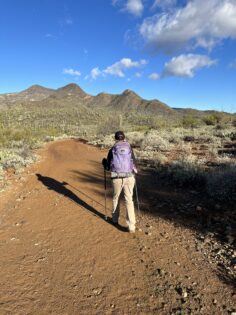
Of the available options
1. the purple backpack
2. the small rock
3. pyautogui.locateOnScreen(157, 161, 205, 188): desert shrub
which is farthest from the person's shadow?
pyautogui.locateOnScreen(157, 161, 205, 188): desert shrub

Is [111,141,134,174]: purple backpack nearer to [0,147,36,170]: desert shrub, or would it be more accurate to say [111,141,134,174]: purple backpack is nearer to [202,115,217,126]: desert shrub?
[0,147,36,170]: desert shrub

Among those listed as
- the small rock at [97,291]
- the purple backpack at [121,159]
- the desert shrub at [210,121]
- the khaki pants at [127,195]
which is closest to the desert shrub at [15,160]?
the khaki pants at [127,195]

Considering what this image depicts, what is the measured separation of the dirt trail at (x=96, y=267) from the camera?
418 cm

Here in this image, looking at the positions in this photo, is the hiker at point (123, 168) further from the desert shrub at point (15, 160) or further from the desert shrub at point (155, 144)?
the desert shrub at point (155, 144)

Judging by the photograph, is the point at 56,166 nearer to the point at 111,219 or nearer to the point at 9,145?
the point at 111,219

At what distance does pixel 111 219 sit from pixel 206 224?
205cm

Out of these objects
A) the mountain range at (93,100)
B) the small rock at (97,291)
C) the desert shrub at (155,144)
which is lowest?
the small rock at (97,291)

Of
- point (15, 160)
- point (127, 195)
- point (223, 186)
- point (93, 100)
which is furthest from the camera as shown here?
point (93, 100)

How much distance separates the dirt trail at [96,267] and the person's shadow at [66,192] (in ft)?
0.21

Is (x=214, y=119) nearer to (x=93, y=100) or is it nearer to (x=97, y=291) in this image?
(x=97, y=291)

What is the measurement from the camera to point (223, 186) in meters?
8.42

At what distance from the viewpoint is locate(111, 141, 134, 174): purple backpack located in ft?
21.2

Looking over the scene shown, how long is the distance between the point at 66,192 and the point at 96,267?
16.3ft

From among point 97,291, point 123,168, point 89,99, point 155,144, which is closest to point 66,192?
point 123,168
